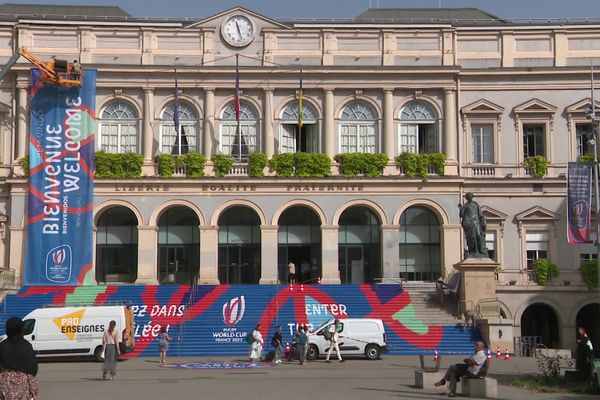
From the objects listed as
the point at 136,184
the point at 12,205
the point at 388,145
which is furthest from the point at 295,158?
the point at 12,205

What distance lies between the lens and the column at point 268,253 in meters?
47.2

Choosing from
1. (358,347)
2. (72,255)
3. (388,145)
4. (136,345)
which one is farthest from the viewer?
(388,145)

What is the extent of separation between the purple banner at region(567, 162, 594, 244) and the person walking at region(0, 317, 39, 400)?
27.6 metres

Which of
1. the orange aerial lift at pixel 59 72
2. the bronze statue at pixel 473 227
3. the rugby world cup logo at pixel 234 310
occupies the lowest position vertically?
the rugby world cup logo at pixel 234 310

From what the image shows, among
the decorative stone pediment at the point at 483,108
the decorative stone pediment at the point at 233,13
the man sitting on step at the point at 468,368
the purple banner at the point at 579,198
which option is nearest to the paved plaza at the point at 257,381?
the man sitting on step at the point at 468,368

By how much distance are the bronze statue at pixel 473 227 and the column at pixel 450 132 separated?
23.1 feet

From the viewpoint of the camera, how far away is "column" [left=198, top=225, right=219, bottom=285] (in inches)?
1853

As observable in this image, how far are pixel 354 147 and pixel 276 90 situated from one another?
5.13 metres

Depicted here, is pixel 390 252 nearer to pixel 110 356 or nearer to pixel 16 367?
pixel 110 356

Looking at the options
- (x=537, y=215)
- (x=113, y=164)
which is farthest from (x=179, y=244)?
(x=537, y=215)

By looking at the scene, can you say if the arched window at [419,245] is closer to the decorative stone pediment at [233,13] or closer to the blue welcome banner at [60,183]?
the decorative stone pediment at [233,13]

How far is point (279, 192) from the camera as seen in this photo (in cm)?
4772

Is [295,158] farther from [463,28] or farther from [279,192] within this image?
[463,28]

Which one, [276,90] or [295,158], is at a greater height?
[276,90]
